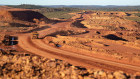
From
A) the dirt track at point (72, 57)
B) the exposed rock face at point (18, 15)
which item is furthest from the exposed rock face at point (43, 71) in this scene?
the exposed rock face at point (18, 15)

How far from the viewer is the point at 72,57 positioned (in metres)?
18.6

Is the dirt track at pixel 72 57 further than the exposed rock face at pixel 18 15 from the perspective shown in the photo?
No

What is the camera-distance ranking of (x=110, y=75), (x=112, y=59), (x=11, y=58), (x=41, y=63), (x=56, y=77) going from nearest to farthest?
1. (x=110, y=75)
2. (x=56, y=77)
3. (x=41, y=63)
4. (x=11, y=58)
5. (x=112, y=59)

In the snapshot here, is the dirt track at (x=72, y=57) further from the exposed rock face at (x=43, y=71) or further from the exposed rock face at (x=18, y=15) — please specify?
the exposed rock face at (x=18, y=15)

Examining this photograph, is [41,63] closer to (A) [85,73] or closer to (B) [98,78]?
(A) [85,73]

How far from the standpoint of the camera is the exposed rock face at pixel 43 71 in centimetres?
1152

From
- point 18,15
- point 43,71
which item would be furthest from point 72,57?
point 18,15

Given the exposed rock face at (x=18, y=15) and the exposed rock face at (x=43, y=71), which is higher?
the exposed rock face at (x=18, y=15)

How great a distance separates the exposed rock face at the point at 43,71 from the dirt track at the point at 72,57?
3.02m

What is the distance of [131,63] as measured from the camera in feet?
55.9

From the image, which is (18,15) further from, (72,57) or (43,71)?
(43,71)

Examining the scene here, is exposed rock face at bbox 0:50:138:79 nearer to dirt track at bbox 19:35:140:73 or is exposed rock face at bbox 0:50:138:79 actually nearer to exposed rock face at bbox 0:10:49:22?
dirt track at bbox 19:35:140:73

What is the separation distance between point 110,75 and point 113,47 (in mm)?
12116

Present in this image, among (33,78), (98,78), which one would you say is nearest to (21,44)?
(33,78)
